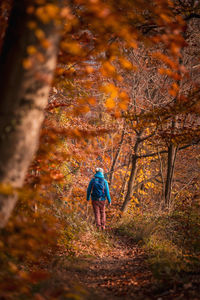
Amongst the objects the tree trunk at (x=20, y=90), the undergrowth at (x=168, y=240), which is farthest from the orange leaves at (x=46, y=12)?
the undergrowth at (x=168, y=240)

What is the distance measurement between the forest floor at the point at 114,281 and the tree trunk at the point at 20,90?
1285 mm

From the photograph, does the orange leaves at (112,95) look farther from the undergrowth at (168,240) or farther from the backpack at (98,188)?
the backpack at (98,188)

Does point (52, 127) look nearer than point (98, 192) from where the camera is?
Yes

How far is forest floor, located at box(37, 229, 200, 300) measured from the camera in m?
3.00

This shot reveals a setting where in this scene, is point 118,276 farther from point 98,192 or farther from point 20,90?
point 20,90

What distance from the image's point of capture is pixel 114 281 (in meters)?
4.16

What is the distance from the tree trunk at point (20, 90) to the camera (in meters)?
2.05

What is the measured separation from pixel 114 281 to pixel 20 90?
3.66m

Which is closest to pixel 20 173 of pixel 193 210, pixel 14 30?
pixel 14 30

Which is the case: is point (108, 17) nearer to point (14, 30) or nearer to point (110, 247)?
point (14, 30)

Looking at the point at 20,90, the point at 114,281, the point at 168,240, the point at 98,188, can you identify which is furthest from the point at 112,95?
the point at 98,188

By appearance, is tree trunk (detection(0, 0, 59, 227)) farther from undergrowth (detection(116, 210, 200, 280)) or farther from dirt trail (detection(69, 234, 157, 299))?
undergrowth (detection(116, 210, 200, 280))

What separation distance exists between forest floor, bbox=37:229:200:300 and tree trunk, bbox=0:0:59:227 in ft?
4.21

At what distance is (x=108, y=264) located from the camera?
520 cm
